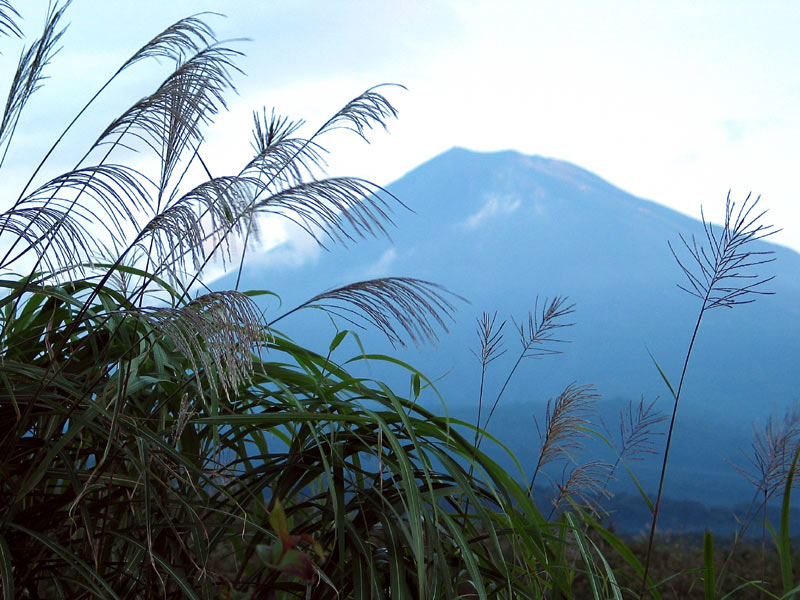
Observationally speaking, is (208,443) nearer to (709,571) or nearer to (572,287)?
(709,571)

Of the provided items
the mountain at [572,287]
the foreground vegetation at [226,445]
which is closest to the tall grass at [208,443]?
the foreground vegetation at [226,445]

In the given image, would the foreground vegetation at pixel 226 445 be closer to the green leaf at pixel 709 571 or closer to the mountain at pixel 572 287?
the green leaf at pixel 709 571

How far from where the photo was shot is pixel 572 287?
45719 millimetres

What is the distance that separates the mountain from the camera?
39.6m

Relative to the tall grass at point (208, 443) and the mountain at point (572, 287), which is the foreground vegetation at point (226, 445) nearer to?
the tall grass at point (208, 443)

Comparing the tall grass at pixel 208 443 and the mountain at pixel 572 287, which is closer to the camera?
the tall grass at pixel 208 443

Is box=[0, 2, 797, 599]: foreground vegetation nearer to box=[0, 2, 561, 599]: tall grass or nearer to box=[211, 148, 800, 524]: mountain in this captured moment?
box=[0, 2, 561, 599]: tall grass

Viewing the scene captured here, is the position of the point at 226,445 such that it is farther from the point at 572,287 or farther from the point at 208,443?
the point at 572,287

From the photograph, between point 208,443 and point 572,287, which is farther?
point 572,287

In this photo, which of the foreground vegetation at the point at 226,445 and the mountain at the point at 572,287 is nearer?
the foreground vegetation at the point at 226,445

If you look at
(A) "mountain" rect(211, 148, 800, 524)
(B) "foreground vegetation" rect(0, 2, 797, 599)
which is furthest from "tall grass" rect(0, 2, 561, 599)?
(A) "mountain" rect(211, 148, 800, 524)

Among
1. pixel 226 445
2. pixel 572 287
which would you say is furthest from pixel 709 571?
pixel 572 287

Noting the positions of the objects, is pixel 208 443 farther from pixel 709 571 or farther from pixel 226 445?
pixel 709 571

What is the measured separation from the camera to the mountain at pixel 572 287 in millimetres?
39594
